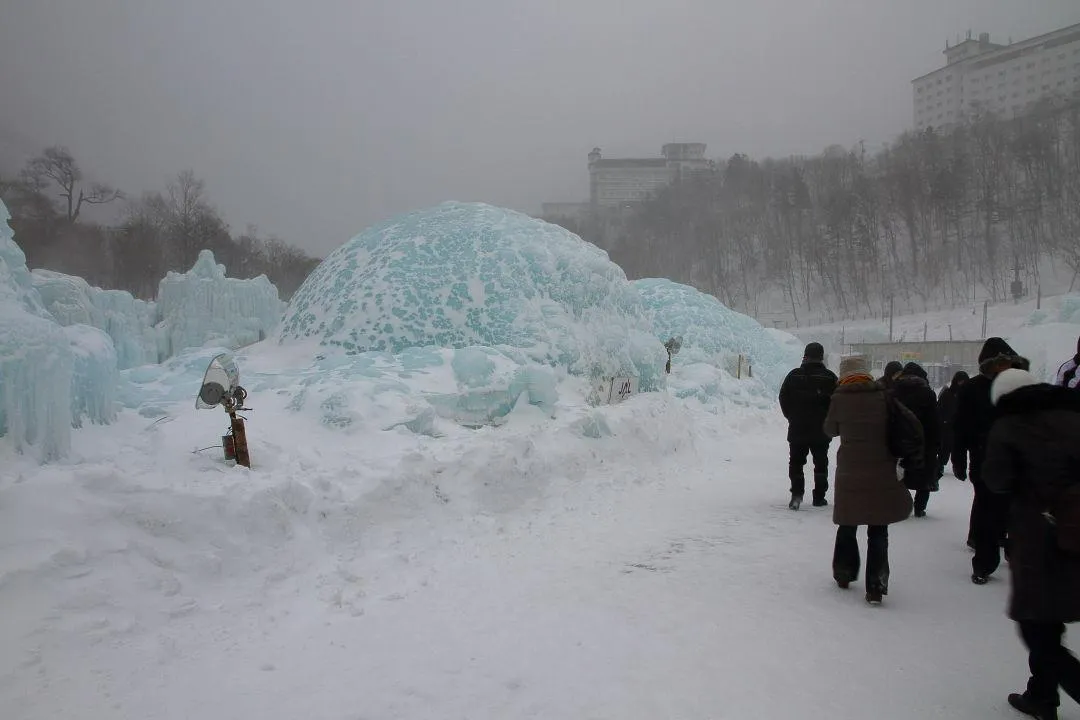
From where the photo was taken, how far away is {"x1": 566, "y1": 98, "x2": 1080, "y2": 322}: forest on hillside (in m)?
37.3

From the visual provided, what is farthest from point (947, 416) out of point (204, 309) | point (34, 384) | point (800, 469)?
point (204, 309)

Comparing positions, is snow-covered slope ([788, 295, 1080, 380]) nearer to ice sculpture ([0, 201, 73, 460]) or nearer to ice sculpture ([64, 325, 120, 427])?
ice sculpture ([64, 325, 120, 427])

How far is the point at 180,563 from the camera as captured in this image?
3975mm

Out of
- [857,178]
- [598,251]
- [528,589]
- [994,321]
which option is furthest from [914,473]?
[857,178]

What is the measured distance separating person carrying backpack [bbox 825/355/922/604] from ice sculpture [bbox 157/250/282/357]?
2342 centimetres

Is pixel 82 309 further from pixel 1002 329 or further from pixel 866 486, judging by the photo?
pixel 1002 329

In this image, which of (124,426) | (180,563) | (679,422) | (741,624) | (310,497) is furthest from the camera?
(679,422)

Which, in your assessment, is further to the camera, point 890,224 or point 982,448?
point 890,224

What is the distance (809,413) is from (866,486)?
Answer: 246 cm

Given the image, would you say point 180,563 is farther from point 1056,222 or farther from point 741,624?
point 1056,222

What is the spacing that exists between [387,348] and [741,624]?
270 inches

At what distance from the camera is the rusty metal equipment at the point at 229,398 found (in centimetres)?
516

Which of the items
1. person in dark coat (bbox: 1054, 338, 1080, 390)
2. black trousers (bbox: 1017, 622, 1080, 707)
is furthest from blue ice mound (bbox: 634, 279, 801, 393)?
black trousers (bbox: 1017, 622, 1080, 707)

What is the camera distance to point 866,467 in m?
4.03
